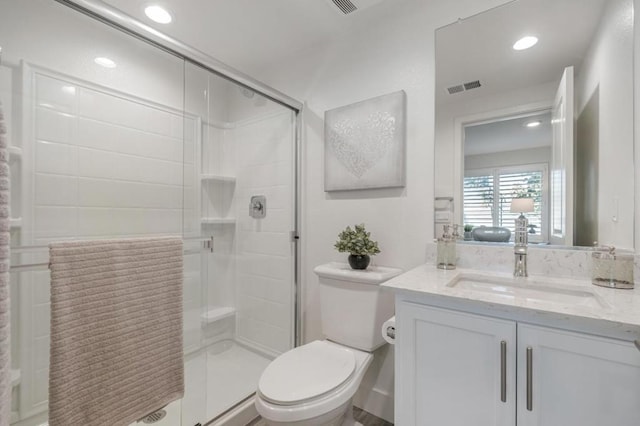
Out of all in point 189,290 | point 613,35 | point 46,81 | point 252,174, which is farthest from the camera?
point 252,174

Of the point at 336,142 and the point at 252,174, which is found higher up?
the point at 336,142

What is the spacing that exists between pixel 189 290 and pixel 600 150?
2.13 metres

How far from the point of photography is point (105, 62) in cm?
150

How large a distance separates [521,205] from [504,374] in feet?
2.49

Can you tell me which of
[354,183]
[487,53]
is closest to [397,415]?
[354,183]

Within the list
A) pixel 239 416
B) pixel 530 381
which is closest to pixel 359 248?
pixel 530 381

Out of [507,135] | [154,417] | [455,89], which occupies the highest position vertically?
[455,89]

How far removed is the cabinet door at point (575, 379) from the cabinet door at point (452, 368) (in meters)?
0.04

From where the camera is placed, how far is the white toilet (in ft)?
3.52

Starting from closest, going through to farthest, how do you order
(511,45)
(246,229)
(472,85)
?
(511,45) → (472,85) → (246,229)

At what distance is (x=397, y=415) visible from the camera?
1043mm

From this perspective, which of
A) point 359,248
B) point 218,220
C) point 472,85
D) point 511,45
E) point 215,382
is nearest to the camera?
point 511,45

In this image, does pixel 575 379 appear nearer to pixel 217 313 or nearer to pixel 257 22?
pixel 217 313

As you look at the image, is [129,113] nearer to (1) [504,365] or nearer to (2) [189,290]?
(2) [189,290]
